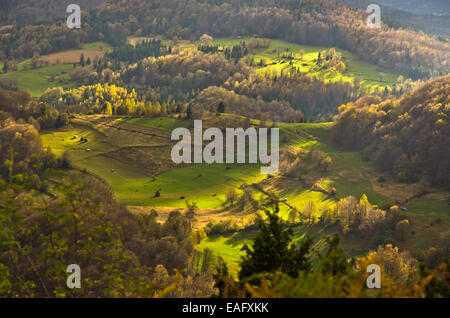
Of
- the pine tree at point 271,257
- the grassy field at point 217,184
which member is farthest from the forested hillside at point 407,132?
the pine tree at point 271,257

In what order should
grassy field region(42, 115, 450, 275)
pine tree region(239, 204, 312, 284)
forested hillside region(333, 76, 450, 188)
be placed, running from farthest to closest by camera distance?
1. forested hillside region(333, 76, 450, 188)
2. grassy field region(42, 115, 450, 275)
3. pine tree region(239, 204, 312, 284)

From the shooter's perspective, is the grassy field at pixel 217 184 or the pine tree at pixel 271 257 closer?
the pine tree at pixel 271 257

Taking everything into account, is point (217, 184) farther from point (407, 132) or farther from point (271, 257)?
point (271, 257)

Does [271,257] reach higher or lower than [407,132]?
higher

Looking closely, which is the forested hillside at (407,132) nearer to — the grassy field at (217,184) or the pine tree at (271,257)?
the grassy field at (217,184)

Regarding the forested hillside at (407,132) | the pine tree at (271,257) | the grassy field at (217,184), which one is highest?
the pine tree at (271,257)

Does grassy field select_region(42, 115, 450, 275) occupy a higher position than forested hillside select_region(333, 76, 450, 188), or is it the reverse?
forested hillside select_region(333, 76, 450, 188)

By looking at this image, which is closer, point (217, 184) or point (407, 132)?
point (217, 184)

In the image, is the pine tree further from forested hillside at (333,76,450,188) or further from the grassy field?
forested hillside at (333,76,450,188)

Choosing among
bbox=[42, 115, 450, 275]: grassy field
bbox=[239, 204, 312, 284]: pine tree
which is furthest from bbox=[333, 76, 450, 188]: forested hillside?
bbox=[239, 204, 312, 284]: pine tree

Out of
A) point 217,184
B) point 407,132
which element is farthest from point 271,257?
point 407,132
